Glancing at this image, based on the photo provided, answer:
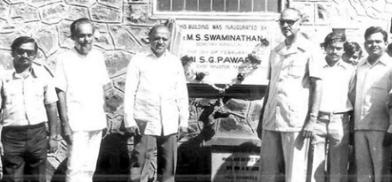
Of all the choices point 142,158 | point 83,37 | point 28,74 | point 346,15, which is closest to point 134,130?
point 142,158

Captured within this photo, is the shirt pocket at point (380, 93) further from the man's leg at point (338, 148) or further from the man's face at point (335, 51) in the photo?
the man's face at point (335, 51)

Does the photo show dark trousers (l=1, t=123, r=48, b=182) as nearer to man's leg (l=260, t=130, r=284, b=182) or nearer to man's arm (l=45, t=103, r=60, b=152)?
man's arm (l=45, t=103, r=60, b=152)

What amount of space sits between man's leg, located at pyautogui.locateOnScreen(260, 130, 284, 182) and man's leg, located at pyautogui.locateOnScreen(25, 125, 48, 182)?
2025mm

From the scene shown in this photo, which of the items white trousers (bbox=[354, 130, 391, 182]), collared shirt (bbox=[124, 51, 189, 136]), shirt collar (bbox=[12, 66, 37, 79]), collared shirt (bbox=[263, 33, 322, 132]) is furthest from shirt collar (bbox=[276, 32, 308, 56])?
shirt collar (bbox=[12, 66, 37, 79])

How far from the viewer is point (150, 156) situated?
25.9 feet

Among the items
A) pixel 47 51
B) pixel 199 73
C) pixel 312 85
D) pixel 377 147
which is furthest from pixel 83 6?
pixel 377 147

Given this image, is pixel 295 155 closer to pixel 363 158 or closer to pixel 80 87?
pixel 363 158

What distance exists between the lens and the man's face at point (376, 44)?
770 centimetres

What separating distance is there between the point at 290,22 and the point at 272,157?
1262 mm

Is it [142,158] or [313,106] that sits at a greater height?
[313,106]

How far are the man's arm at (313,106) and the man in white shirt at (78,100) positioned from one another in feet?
6.30

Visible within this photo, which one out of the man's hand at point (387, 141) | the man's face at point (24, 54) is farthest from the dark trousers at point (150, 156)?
the man's hand at point (387, 141)

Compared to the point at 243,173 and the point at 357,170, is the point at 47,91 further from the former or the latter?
the point at 357,170

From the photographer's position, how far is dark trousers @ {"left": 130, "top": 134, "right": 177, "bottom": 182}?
7.87 m
